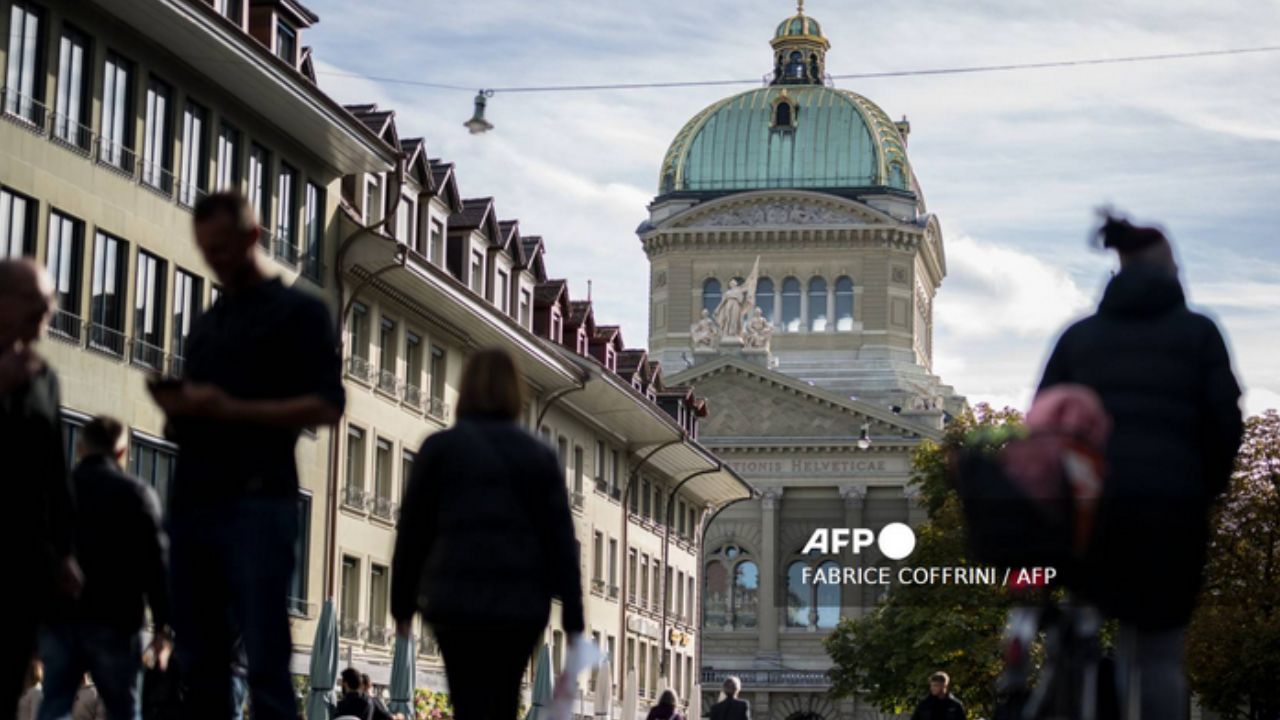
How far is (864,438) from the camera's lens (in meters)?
115

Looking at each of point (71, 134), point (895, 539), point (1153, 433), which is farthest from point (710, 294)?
point (1153, 433)

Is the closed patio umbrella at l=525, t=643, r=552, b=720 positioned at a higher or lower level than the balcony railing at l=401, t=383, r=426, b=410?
lower

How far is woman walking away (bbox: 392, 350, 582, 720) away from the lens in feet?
30.8

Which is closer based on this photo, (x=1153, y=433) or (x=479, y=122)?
(x=1153, y=433)

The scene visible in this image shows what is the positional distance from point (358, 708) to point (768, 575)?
96.3 meters

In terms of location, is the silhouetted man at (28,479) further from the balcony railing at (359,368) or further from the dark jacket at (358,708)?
the balcony railing at (359,368)

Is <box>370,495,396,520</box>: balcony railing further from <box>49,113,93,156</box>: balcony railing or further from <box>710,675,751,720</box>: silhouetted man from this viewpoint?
<box>710,675,751,720</box>: silhouetted man

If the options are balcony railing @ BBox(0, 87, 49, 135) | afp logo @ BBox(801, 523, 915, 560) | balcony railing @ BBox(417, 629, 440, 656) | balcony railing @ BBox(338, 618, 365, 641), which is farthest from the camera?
afp logo @ BBox(801, 523, 915, 560)

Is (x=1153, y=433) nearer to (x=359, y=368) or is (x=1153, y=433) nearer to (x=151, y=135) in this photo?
(x=151, y=135)

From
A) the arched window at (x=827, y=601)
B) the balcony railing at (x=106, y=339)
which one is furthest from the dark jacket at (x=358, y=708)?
the arched window at (x=827, y=601)

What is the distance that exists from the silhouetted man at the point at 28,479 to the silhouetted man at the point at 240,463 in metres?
0.42

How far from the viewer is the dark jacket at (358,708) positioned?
2297cm

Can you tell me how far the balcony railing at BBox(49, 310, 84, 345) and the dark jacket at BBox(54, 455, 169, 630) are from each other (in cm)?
2122

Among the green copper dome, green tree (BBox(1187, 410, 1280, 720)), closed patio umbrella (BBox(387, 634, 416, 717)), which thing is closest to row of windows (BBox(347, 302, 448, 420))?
closed patio umbrella (BBox(387, 634, 416, 717))
